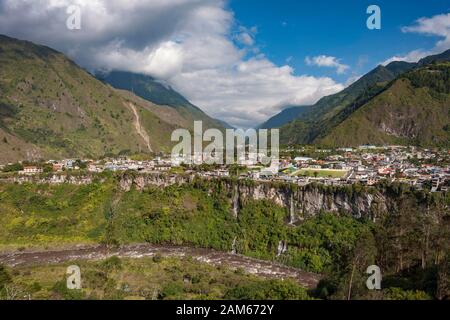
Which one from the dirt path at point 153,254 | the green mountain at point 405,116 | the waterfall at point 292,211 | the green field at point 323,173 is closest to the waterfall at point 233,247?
the dirt path at point 153,254

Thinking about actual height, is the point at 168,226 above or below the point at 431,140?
below

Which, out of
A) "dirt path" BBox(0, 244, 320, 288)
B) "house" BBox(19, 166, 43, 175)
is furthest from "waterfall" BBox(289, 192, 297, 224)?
"house" BBox(19, 166, 43, 175)

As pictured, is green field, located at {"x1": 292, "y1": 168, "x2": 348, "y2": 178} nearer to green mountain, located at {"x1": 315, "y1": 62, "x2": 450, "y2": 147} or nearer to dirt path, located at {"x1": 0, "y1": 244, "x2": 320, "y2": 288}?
dirt path, located at {"x1": 0, "y1": 244, "x2": 320, "y2": 288}

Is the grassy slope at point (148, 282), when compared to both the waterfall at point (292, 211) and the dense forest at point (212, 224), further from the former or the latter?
the waterfall at point (292, 211)

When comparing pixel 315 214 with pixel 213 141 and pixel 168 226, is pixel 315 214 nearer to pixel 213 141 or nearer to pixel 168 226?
pixel 168 226

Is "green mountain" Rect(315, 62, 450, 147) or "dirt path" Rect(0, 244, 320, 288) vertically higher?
"green mountain" Rect(315, 62, 450, 147)

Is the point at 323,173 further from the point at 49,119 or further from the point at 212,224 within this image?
the point at 49,119

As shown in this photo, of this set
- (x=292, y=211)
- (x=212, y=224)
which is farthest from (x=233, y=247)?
(x=292, y=211)

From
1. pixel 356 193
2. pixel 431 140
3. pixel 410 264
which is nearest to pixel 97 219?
pixel 356 193
